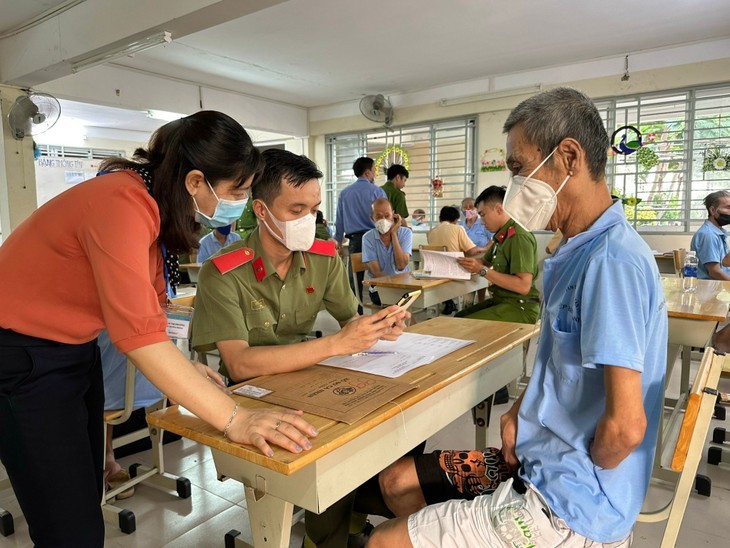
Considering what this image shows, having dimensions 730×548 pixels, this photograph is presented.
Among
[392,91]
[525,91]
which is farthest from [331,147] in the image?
[525,91]

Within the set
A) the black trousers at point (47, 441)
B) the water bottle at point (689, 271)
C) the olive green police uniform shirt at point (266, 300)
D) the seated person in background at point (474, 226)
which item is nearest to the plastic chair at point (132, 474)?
the olive green police uniform shirt at point (266, 300)

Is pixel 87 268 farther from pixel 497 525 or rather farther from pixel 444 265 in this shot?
pixel 444 265

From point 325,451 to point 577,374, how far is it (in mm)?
520

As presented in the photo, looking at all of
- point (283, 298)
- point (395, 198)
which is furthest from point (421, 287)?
point (395, 198)

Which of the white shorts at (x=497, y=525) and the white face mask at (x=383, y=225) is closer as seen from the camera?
the white shorts at (x=497, y=525)

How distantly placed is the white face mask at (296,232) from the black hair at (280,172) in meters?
0.05

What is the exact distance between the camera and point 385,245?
4.62 meters

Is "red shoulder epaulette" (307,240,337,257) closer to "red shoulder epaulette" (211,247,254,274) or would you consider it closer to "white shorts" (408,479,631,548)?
"red shoulder epaulette" (211,247,254,274)

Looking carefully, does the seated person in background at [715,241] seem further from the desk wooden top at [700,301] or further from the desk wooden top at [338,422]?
the desk wooden top at [338,422]

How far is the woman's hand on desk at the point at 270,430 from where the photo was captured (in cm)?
86

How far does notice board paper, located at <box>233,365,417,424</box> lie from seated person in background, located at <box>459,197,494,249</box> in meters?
5.31

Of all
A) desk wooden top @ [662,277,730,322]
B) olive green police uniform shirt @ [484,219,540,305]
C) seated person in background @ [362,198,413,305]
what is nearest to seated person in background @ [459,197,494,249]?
seated person in background @ [362,198,413,305]

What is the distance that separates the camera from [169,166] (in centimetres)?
114

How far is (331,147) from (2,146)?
194 inches
